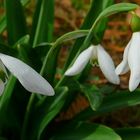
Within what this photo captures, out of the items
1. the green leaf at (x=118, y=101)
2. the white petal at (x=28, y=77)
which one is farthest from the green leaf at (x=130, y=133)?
the white petal at (x=28, y=77)

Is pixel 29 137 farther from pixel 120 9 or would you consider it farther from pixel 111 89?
pixel 120 9

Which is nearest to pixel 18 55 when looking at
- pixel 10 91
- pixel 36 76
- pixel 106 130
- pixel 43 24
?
pixel 10 91

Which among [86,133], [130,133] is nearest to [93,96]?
[86,133]

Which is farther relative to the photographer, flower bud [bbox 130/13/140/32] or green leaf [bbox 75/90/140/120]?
green leaf [bbox 75/90/140/120]

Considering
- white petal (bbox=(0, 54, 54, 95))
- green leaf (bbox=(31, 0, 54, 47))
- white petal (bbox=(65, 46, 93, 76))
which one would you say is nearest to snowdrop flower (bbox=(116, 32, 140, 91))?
white petal (bbox=(65, 46, 93, 76))

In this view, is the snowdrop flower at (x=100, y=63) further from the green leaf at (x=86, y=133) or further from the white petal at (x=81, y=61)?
the green leaf at (x=86, y=133)

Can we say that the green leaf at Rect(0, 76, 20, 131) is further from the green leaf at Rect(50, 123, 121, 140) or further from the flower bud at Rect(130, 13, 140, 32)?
the flower bud at Rect(130, 13, 140, 32)
